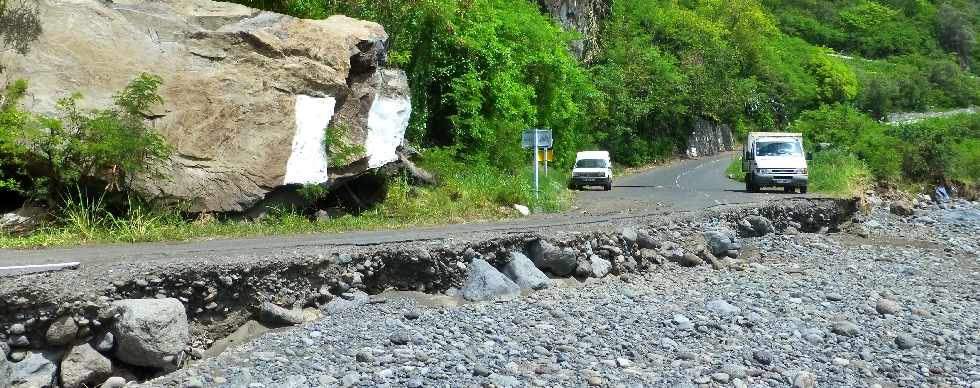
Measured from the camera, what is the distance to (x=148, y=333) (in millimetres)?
7938

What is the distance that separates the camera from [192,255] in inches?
399

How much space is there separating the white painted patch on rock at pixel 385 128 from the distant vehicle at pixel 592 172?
729 inches

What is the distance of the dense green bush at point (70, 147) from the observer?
1388 cm

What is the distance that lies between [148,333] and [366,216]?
32.5 ft

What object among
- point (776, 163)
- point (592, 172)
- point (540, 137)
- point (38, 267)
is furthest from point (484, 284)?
point (592, 172)

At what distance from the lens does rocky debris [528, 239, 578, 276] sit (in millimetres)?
13500

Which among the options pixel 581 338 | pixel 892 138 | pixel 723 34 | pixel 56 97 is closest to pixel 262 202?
pixel 56 97

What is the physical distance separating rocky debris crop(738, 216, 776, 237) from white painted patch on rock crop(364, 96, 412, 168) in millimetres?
8056

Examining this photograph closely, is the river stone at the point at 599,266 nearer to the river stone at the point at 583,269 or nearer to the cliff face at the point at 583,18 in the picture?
the river stone at the point at 583,269

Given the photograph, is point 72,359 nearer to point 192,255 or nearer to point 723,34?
point 192,255

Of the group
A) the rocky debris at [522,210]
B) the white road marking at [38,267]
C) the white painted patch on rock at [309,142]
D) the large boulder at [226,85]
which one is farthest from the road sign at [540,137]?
the white road marking at [38,267]

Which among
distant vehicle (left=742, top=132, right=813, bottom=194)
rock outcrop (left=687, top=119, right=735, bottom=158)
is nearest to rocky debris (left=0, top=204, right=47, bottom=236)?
distant vehicle (left=742, top=132, right=813, bottom=194)

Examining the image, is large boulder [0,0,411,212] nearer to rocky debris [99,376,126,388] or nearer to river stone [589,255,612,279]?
river stone [589,255,612,279]

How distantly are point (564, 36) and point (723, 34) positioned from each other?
143ft
